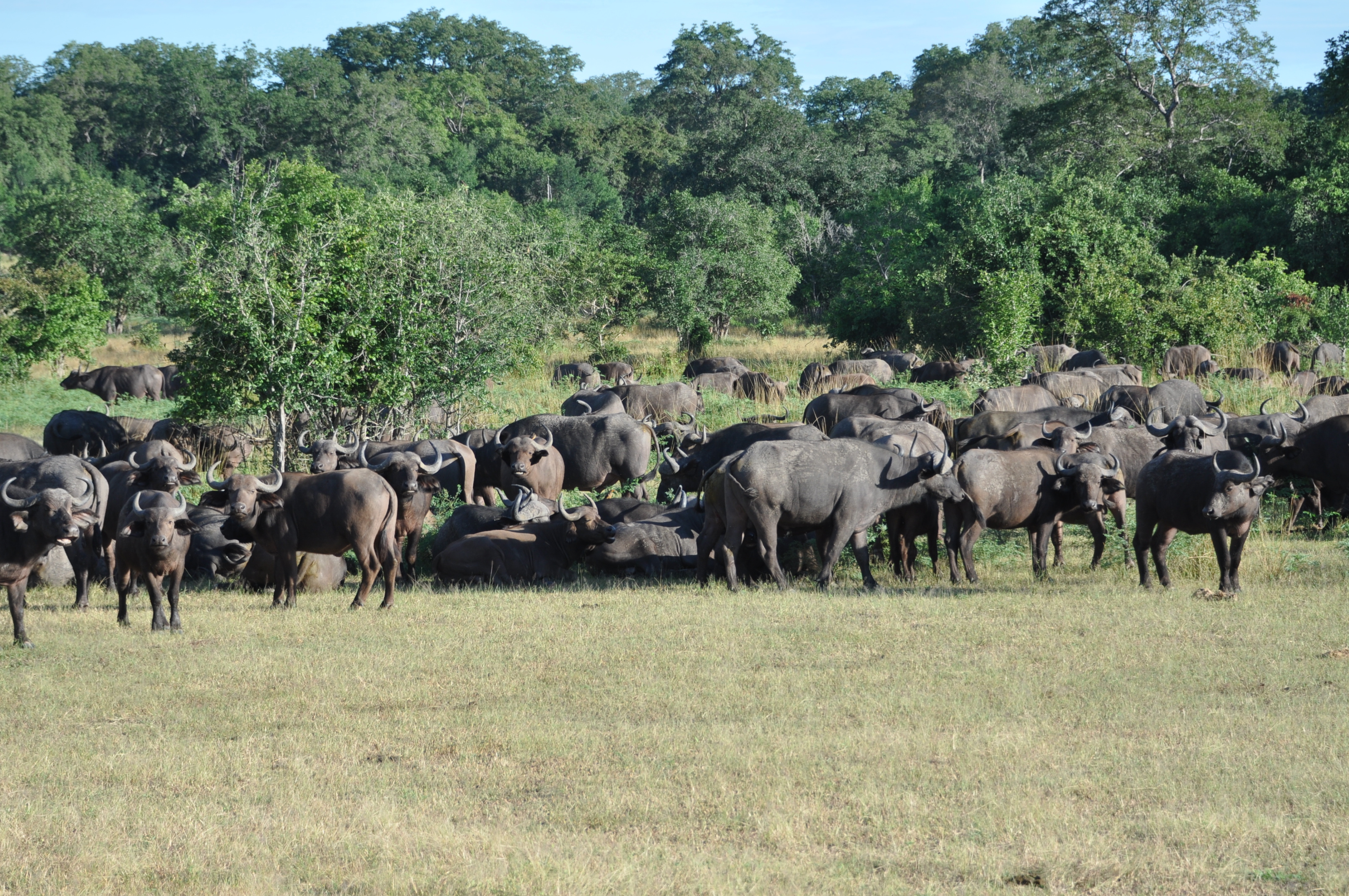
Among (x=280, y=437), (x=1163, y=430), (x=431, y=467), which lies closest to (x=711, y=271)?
(x=280, y=437)

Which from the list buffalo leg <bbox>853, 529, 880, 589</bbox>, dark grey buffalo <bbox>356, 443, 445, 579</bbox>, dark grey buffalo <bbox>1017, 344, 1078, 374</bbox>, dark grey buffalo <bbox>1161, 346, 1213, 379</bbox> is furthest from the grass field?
dark grey buffalo <bbox>1017, 344, 1078, 374</bbox>

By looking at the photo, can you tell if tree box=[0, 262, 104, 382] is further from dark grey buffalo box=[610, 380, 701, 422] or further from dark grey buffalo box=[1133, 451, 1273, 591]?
dark grey buffalo box=[1133, 451, 1273, 591]

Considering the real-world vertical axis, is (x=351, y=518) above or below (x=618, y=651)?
above

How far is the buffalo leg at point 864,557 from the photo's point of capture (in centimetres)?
1421

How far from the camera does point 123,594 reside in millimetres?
12562

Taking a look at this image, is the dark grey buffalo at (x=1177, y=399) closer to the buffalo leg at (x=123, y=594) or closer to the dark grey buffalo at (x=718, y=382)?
the dark grey buffalo at (x=718, y=382)

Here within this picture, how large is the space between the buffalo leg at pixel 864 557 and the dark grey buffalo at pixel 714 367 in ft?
71.4

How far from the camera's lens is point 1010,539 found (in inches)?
655

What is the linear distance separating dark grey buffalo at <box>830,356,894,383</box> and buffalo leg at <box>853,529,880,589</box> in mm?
19026

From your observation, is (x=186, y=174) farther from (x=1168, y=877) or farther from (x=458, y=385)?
(x=1168, y=877)

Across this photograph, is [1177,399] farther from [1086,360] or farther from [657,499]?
[657,499]

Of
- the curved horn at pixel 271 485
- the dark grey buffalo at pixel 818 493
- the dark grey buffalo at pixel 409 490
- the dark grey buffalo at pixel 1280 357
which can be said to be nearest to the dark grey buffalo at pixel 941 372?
the dark grey buffalo at pixel 1280 357

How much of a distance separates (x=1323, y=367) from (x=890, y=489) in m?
21.9

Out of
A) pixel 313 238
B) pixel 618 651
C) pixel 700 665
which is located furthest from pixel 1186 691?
pixel 313 238
